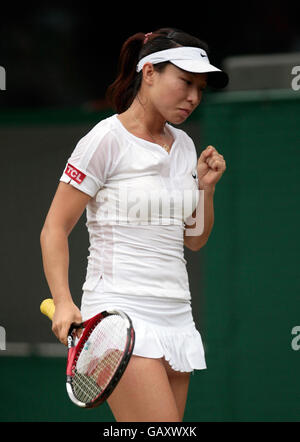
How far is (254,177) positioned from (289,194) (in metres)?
0.20

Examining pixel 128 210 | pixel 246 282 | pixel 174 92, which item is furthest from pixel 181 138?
pixel 246 282

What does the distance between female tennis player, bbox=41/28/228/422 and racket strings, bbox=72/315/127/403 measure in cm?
8

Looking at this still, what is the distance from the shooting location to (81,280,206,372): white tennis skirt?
8.52 feet

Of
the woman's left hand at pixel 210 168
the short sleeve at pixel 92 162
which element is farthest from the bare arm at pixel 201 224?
the short sleeve at pixel 92 162

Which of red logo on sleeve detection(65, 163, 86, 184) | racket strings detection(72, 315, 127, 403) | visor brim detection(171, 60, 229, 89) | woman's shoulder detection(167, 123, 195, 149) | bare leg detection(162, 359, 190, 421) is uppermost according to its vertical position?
visor brim detection(171, 60, 229, 89)

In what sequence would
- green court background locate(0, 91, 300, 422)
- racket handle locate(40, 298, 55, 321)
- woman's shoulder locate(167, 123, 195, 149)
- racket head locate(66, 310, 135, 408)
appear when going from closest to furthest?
racket head locate(66, 310, 135, 408)
racket handle locate(40, 298, 55, 321)
woman's shoulder locate(167, 123, 195, 149)
green court background locate(0, 91, 300, 422)

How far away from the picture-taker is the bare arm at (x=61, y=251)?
2.57 meters

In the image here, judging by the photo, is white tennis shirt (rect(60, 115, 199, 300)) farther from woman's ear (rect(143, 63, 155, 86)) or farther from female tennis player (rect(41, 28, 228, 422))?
woman's ear (rect(143, 63, 155, 86))

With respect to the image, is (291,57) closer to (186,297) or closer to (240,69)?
(240,69)

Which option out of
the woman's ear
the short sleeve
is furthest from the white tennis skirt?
the woman's ear

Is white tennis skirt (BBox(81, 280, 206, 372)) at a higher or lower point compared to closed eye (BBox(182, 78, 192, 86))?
lower

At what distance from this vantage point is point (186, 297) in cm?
277

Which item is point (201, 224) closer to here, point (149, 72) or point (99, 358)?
point (149, 72)
